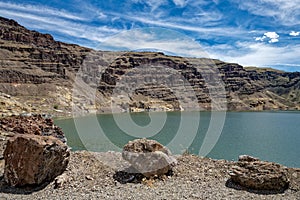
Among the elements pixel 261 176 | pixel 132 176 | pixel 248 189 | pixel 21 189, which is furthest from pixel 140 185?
pixel 261 176

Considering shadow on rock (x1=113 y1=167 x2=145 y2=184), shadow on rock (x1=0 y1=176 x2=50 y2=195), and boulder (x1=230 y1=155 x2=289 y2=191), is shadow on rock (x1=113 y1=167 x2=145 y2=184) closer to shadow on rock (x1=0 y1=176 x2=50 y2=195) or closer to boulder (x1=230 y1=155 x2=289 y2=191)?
shadow on rock (x1=0 y1=176 x2=50 y2=195)

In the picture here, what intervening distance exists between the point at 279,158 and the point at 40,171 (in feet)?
104

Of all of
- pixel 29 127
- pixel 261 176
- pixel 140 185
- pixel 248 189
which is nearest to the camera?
pixel 248 189

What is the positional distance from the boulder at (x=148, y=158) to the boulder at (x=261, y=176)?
3339 millimetres

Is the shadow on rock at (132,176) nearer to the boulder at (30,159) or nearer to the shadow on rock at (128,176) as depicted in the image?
the shadow on rock at (128,176)

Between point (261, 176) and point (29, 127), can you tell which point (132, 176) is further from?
point (29, 127)

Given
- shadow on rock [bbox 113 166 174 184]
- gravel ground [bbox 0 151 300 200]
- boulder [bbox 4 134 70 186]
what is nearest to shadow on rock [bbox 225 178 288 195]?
gravel ground [bbox 0 151 300 200]

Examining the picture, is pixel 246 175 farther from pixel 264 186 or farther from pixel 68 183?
pixel 68 183

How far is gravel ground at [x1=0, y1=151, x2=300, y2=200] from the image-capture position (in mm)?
10945

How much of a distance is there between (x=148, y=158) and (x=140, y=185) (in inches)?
63.8

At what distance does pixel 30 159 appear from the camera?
39.3ft

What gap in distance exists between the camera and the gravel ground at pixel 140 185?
10.9 metres

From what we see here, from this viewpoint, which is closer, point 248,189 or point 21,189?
point 21,189

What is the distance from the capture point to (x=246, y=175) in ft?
40.8
